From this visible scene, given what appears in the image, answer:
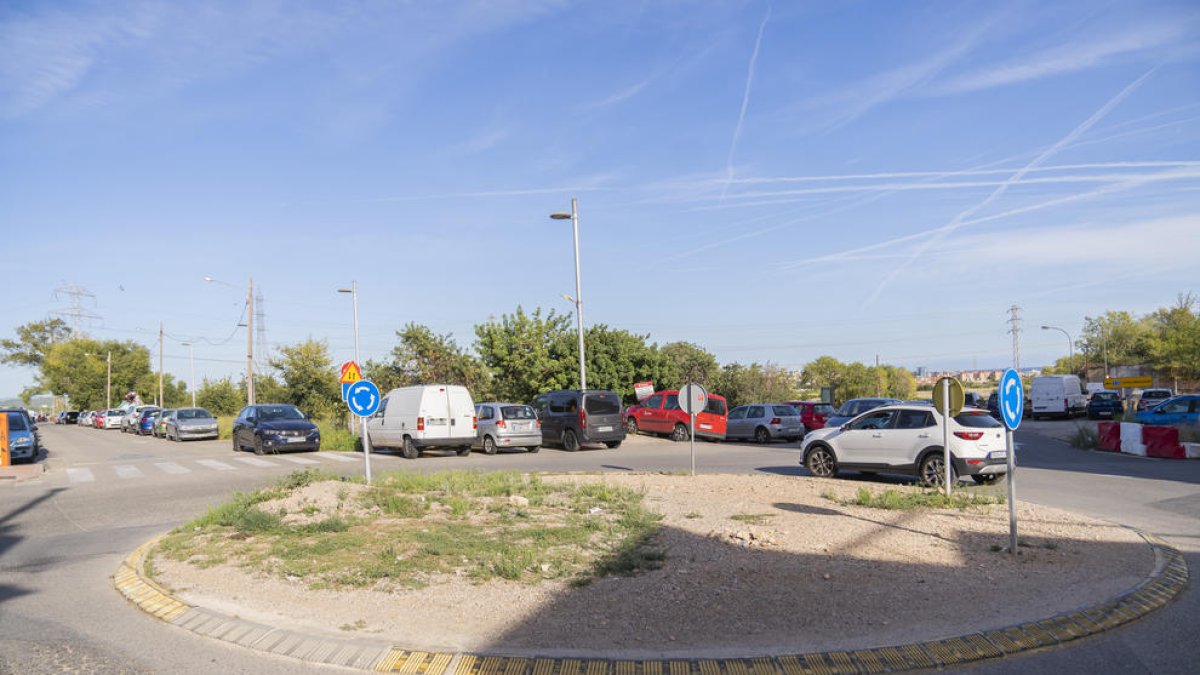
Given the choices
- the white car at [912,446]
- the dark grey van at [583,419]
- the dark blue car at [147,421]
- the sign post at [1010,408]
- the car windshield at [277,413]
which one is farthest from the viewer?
the dark blue car at [147,421]

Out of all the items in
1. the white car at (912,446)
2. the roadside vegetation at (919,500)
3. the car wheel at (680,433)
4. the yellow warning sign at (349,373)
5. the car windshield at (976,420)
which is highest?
the yellow warning sign at (349,373)

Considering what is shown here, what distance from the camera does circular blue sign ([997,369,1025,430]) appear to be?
26.3 ft

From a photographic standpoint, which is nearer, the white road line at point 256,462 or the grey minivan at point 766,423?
the white road line at point 256,462

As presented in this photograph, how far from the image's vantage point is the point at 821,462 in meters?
15.9

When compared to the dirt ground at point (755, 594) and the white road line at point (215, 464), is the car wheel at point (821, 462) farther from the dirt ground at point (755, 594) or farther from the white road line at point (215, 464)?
the white road line at point (215, 464)

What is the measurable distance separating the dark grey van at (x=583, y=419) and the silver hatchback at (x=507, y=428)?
103 cm

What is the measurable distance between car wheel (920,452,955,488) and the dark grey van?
12904 mm

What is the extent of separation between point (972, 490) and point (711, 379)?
Answer: 124ft

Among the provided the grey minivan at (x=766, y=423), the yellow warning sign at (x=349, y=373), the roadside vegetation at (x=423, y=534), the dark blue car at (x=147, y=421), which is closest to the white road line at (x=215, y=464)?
the yellow warning sign at (x=349, y=373)

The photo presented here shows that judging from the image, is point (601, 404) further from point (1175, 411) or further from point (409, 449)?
point (1175, 411)

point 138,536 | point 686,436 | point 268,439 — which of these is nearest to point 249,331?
point 268,439

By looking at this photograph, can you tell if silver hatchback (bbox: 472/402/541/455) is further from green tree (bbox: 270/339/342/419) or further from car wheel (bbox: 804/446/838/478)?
green tree (bbox: 270/339/342/419)

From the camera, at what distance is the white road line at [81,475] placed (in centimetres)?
1819

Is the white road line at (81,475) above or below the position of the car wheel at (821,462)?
below
